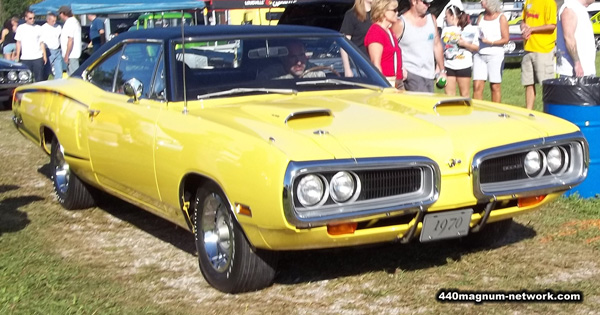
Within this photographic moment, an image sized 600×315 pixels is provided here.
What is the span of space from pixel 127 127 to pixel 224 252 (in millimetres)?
1219

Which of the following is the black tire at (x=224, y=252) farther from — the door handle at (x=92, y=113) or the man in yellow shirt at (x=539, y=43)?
the man in yellow shirt at (x=539, y=43)

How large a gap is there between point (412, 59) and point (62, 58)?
37.0ft

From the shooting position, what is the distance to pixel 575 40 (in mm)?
8289

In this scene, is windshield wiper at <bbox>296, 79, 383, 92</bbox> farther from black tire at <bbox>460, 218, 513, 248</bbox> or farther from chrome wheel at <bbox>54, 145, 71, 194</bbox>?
chrome wheel at <bbox>54, 145, 71, 194</bbox>

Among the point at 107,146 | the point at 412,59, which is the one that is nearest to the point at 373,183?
the point at 107,146

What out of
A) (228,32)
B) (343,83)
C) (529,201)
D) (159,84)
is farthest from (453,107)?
(159,84)

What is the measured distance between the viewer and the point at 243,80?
570 centimetres

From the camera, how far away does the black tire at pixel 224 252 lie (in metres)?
4.72

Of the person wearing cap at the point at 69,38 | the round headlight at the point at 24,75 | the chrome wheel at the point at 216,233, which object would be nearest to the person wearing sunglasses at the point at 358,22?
the chrome wheel at the point at 216,233

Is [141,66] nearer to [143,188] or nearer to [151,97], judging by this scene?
[151,97]

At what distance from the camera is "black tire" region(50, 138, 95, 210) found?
7098 mm

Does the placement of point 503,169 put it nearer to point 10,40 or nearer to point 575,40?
point 575,40

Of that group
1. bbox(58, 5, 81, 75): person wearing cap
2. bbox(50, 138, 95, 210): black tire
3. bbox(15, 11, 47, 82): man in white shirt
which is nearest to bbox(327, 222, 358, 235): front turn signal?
bbox(50, 138, 95, 210): black tire

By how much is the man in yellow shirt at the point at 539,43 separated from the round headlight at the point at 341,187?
601 cm
